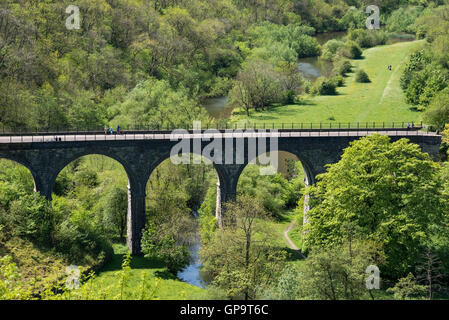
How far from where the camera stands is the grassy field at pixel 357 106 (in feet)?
327

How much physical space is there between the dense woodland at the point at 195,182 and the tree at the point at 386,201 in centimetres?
14

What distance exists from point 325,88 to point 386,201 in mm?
71649

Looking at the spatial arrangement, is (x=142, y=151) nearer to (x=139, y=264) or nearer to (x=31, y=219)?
(x=139, y=264)

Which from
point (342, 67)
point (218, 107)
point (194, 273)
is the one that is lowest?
point (194, 273)

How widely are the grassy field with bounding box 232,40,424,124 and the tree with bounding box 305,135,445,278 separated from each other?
46104 millimetres

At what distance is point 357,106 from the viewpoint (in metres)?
106

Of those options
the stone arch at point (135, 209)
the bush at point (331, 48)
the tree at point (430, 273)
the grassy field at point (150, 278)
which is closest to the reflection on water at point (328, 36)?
the bush at point (331, 48)

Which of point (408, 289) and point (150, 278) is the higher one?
point (408, 289)

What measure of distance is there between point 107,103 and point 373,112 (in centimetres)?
5112

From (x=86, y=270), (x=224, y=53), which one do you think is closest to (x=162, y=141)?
(x=86, y=270)

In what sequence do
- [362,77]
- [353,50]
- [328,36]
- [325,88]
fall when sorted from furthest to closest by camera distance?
[328,36]
[353,50]
[362,77]
[325,88]

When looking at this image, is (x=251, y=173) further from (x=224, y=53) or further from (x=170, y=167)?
(x=224, y=53)

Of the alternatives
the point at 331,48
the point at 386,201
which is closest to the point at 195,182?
the point at 386,201

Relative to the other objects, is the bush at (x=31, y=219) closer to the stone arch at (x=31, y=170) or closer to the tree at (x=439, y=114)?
the stone arch at (x=31, y=170)
